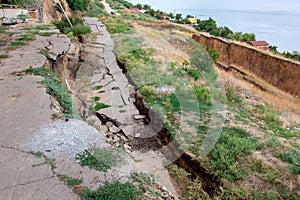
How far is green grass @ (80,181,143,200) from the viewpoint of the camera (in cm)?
229

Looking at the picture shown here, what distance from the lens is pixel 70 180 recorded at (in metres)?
2.48

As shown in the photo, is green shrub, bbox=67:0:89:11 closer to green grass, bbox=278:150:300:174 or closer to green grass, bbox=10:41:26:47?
green grass, bbox=10:41:26:47

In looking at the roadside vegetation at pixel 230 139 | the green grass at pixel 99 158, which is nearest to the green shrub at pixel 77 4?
the roadside vegetation at pixel 230 139

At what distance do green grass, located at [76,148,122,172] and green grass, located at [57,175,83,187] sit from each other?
0.25 metres

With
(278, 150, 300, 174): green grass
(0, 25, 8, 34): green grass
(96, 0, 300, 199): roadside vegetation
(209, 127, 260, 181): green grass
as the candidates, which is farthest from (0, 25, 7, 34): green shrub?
(278, 150, 300, 174): green grass

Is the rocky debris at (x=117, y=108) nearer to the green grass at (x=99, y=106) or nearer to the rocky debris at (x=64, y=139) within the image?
the green grass at (x=99, y=106)

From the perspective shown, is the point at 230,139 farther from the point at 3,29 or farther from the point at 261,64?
the point at 261,64

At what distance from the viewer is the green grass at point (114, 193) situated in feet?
7.53

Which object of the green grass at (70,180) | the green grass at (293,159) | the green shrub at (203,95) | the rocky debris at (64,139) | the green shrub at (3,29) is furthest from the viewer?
the green shrub at (3,29)

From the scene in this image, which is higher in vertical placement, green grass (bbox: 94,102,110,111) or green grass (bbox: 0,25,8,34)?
green grass (bbox: 0,25,8,34)

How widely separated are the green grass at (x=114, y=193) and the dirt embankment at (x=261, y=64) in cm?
1250

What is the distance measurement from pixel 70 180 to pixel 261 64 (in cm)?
1457

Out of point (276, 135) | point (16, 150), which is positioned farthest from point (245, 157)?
point (16, 150)

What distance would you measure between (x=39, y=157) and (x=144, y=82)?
15.4ft
